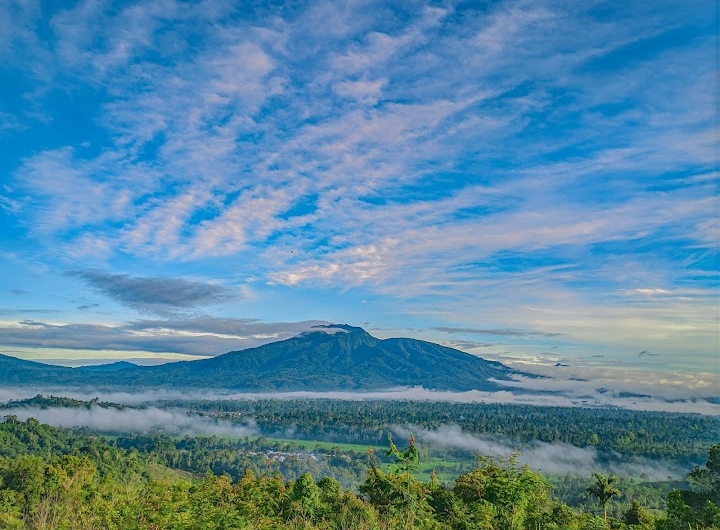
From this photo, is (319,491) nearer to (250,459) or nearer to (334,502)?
(334,502)

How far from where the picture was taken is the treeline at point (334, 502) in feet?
52.1

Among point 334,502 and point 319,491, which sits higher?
point 319,491

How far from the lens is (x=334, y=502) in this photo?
44.4m

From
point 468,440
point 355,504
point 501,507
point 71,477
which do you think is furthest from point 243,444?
point 501,507

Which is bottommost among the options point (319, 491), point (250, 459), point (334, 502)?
point (250, 459)

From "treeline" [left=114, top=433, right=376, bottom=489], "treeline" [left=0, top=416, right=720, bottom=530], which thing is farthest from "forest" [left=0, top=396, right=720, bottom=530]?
"treeline" [left=114, top=433, right=376, bottom=489]

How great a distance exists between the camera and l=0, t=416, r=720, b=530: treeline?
52.1 ft

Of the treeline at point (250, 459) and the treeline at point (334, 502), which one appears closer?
the treeline at point (334, 502)

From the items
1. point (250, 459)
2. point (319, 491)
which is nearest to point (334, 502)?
point (319, 491)

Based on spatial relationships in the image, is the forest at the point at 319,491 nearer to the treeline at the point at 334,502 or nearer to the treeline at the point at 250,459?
Result: the treeline at the point at 334,502

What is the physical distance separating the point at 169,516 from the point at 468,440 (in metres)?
181

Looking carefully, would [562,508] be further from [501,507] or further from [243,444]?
[243,444]

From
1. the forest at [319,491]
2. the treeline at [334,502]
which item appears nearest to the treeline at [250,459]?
the forest at [319,491]

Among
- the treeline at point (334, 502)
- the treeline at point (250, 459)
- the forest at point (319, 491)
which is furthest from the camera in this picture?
the treeline at point (250, 459)
